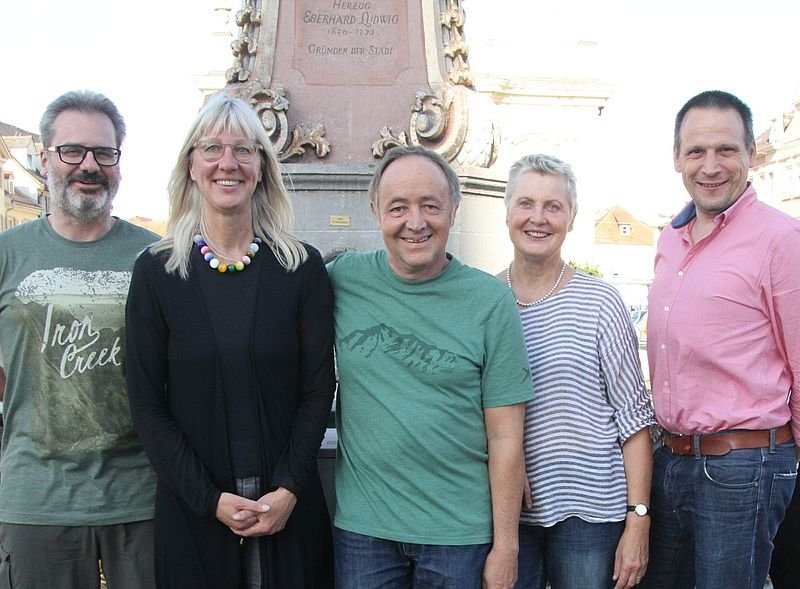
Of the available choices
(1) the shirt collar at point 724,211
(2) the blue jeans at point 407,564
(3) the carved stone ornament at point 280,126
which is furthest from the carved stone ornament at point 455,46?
(2) the blue jeans at point 407,564

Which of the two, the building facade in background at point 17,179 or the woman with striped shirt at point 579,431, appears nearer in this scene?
the woman with striped shirt at point 579,431

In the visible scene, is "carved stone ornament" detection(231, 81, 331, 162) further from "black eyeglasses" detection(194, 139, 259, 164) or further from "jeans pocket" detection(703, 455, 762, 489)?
"jeans pocket" detection(703, 455, 762, 489)

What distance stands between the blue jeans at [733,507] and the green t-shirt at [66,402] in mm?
1734

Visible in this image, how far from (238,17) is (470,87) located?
2.22 meters

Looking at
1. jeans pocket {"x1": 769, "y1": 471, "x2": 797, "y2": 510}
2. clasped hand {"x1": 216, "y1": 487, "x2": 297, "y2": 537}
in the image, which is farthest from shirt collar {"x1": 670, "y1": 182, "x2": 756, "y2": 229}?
clasped hand {"x1": 216, "y1": 487, "x2": 297, "y2": 537}

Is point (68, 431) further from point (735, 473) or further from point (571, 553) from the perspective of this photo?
point (735, 473)

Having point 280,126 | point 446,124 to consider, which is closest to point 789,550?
point 446,124

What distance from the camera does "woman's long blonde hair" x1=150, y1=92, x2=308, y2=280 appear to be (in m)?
2.57

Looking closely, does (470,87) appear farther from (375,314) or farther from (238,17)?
(375,314)

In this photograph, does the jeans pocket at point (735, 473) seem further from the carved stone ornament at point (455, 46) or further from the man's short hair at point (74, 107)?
the carved stone ornament at point (455, 46)

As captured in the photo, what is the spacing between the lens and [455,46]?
7758 mm

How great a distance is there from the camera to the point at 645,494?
8.81 feet

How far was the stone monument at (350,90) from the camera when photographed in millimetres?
7598

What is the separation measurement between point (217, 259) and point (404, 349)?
0.62 m
